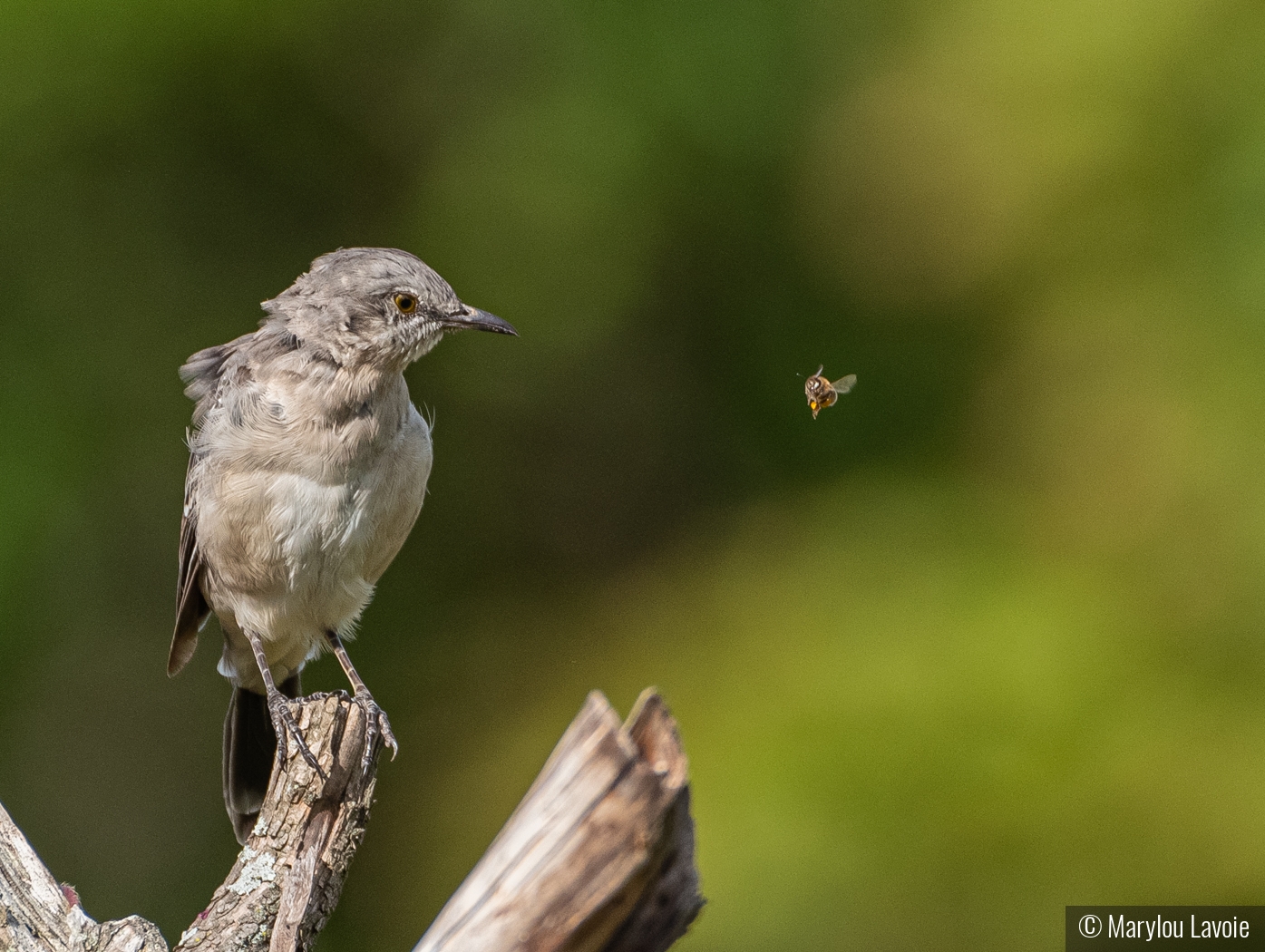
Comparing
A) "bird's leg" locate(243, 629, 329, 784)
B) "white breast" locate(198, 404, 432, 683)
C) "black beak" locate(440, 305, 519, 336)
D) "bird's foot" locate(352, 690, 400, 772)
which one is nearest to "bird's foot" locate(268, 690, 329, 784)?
"bird's leg" locate(243, 629, 329, 784)

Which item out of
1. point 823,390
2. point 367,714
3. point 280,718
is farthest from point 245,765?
point 823,390

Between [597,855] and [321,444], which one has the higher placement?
[321,444]

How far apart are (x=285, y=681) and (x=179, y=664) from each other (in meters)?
0.41

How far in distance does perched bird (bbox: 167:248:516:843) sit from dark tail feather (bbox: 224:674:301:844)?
0.52 metres

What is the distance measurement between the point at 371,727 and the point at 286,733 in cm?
31

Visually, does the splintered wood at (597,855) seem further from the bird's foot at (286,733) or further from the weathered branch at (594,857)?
the bird's foot at (286,733)

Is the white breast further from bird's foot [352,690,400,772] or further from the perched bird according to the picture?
bird's foot [352,690,400,772]

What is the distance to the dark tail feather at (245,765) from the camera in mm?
4656

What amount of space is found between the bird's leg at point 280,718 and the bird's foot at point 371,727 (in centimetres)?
15

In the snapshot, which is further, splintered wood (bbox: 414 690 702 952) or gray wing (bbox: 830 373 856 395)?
gray wing (bbox: 830 373 856 395)

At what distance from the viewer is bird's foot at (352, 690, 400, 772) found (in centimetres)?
352

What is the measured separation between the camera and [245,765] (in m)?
4.66

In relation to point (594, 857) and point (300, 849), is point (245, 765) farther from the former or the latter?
point (594, 857)

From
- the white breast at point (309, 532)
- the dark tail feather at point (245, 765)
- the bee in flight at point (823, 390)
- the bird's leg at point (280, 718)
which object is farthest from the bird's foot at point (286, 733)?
the bee in flight at point (823, 390)
